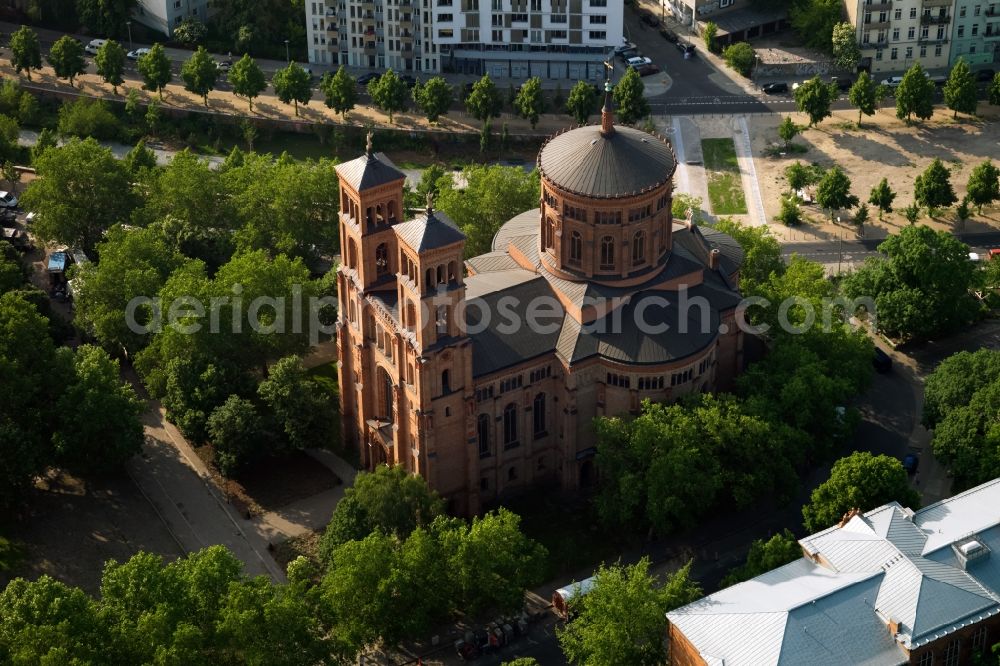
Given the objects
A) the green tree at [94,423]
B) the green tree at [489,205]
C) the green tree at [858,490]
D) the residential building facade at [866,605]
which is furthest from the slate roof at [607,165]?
the green tree at [94,423]

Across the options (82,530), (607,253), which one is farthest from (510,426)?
(82,530)

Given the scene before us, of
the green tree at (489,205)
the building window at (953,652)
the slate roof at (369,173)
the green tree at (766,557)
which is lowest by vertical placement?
the building window at (953,652)

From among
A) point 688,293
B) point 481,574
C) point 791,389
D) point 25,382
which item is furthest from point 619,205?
point 25,382

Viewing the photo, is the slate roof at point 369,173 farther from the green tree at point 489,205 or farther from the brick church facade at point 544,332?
the green tree at point 489,205

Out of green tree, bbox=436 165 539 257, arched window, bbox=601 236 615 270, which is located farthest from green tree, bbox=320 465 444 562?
green tree, bbox=436 165 539 257

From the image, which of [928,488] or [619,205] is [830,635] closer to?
[928,488]

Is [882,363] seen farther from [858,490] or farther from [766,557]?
[766,557]

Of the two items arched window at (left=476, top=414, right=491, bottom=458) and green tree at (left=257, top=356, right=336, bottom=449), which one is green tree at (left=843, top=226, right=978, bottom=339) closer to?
arched window at (left=476, top=414, right=491, bottom=458)
